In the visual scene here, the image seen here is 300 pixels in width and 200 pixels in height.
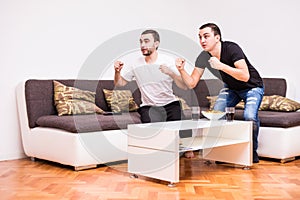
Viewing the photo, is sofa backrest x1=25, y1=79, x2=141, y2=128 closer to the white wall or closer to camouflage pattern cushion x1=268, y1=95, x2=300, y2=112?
the white wall

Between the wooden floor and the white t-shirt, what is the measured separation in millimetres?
641

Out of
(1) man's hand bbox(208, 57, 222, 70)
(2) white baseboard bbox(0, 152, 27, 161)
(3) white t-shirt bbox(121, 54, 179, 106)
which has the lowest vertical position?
(2) white baseboard bbox(0, 152, 27, 161)

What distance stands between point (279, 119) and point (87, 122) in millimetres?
1785

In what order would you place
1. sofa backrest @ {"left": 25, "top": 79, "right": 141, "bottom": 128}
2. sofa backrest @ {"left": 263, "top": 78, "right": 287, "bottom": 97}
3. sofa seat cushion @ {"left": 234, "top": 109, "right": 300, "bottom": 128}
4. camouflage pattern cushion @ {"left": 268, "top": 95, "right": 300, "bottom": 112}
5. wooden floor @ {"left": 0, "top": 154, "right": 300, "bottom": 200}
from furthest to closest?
sofa backrest @ {"left": 263, "top": 78, "right": 287, "bottom": 97}
camouflage pattern cushion @ {"left": 268, "top": 95, "right": 300, "bottom": 112}
sofa backrest @ {"left": 25, "top": 79, "right": 141, "bottom": 128}
sofa seat cushion @ {"left": 234, "top": 109, "right": 300, "bottom": 128}
wooden floor @ {"left": 0, "top": 154, "right": 300, "bottom": 200}

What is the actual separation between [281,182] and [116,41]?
279cm

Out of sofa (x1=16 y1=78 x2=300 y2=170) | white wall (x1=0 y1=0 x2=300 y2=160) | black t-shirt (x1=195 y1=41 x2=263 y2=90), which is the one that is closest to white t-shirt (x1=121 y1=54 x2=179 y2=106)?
black t-shirt (x1=195 y1=41 x2=263 y2=90)

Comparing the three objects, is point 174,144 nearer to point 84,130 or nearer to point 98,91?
point 84,130

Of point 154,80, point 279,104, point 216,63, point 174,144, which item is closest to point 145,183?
point 174,144

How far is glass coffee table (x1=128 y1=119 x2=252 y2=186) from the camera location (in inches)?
126

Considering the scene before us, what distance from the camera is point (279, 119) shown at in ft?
13.7

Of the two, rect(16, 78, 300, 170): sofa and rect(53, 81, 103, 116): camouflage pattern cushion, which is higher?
rect(53, 81, 103, 116): camouflage pattern cushion

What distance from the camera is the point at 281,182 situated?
3.42m

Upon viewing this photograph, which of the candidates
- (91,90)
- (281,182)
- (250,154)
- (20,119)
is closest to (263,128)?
(250,154)

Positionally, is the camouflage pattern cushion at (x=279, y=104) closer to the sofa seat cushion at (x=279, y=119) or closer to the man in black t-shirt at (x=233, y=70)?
the sofa seat cushion at (x=279, y=119)
